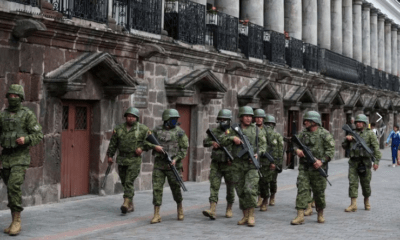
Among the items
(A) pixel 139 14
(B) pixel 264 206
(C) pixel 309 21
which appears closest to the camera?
(B) pixel 264 206

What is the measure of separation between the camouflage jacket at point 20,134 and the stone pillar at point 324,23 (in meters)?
23.0

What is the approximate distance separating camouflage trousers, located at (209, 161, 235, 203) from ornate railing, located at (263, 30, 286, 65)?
11920 mm

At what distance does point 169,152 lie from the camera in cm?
1104

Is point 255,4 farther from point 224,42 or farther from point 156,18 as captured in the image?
point 156,18

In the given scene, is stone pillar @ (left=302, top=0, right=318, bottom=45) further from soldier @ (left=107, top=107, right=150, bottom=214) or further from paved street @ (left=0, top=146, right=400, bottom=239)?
soldier @ (left=107, top=107, right=150, bottom=214)

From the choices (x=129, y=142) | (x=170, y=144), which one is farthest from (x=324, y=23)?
(x=170, y=144)

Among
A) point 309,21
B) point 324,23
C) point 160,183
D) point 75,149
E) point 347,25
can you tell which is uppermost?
point 347,25

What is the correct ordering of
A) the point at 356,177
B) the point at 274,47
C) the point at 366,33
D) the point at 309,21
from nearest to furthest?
the point at 356,177 → the point at 274,47 → the point at 309,21 → the point at 366,33

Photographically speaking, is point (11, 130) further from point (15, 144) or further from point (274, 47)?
point (274, 47)

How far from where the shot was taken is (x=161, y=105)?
1600cm

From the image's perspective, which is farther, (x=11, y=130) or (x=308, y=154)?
(x=308, y=154)

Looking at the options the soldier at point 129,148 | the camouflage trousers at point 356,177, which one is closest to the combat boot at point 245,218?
the soldier at point 129,148

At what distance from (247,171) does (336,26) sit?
23.3m

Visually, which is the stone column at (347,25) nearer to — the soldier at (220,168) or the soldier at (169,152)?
the soldier at (220,168)
